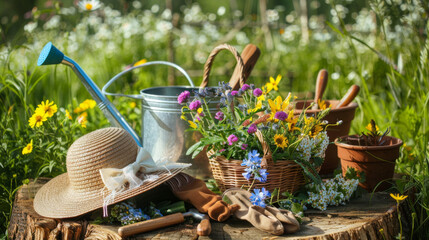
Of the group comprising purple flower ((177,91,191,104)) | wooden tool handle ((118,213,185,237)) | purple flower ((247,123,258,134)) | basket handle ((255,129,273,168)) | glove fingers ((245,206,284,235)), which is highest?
purple flower ((177,91,191,104))

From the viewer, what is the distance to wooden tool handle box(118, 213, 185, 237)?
131 cm

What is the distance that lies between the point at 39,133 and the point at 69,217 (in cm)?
60

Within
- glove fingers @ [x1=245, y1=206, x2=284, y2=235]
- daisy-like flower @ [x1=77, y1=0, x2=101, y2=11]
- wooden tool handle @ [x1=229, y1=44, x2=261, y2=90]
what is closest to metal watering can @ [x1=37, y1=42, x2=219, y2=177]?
wooden tool handle @ [x1=229, y1=44, x2=261, y2=90]

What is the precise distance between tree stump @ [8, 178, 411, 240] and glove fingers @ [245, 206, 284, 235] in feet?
0.08

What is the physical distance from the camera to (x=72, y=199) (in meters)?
1.49

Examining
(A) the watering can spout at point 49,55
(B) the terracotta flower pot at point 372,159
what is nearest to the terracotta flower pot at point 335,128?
(B) the terracotta flower pot at point 372,159

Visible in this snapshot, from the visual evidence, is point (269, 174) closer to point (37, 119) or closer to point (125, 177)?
point (125, 177)

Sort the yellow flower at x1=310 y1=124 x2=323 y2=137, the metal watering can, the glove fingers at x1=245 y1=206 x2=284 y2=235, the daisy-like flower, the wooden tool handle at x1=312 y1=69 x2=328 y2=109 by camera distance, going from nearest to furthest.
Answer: the glove fingers at x1=245 y1=206 x2=284 y2=235, the yellow flower at x1=310 y1=124 x2=323 y2=137, the metal watering can, the wooden tool handle at x1=312 y1=69 x2=328 y2=109, the daisy-like flower

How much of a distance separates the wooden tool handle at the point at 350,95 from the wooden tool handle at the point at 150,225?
0.89 m

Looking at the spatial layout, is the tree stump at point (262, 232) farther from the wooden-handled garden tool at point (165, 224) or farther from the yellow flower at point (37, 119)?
the yellow flower at point (37, 119)

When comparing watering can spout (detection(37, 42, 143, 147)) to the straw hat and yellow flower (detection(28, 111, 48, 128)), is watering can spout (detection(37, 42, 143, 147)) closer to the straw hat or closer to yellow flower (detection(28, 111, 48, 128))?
yellow flower (detection(28, 111, 48, 128))

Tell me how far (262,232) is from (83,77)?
37.1 inches

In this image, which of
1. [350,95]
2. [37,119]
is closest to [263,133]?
[350,95]

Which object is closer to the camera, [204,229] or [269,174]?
[204,229]
